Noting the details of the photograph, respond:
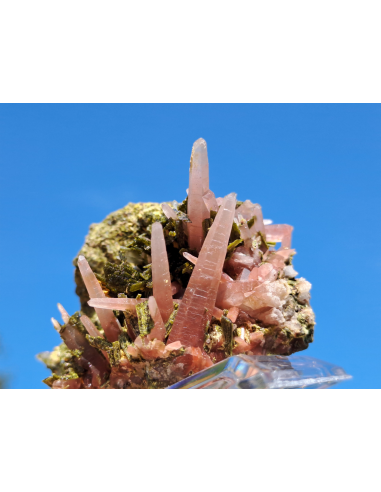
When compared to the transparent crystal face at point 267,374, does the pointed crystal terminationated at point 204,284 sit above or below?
above

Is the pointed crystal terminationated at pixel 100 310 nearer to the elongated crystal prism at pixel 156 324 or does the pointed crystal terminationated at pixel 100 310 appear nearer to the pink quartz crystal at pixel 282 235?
the elongated crystal prism at pixel 156 324

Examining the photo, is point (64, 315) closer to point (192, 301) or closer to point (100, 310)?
point (100, 310)

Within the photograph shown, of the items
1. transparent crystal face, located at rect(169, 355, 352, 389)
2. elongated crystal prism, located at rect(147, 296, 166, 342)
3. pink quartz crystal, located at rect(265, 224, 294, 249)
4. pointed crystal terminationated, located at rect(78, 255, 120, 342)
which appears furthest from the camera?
pink quartz crystal, located at rect(265, 224, 294, 249)

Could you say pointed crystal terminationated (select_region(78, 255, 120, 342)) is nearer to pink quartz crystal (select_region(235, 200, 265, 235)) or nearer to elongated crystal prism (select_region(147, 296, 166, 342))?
elongated crystal prism (select_region(147, 296, 166, 342))

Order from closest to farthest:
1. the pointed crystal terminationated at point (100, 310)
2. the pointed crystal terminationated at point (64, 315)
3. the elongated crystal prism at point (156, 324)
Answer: the elongated crystal prism at point (156, 324), the pointed crystal terminationated at point (100, 310), the pointed crystal terminationated at point (64, 315)

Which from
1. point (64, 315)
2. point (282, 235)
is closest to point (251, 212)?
point (282, 235)

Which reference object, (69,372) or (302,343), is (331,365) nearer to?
(302,343)

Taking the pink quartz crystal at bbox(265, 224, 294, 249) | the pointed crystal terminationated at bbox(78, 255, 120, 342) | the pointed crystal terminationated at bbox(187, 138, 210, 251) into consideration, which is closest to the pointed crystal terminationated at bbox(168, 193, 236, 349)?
the pointed crystal terminationated at bbox(187, 138, 210, 251)

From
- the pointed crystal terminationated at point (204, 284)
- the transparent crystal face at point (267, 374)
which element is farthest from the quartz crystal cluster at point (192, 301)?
the transparent crystal face at point (267, 374)

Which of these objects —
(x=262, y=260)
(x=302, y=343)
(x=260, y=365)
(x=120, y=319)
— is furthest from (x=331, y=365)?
(x=120, y=319)
